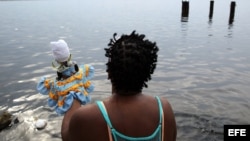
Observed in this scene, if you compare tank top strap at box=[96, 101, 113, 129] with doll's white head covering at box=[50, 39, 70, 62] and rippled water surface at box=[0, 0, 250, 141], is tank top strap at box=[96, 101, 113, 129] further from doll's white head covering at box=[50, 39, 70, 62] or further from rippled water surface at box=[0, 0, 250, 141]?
rippled water surface at box=[0, 0, 250, 141]

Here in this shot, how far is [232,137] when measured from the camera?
18.4ft

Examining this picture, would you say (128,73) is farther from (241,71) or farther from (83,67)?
(241,71)

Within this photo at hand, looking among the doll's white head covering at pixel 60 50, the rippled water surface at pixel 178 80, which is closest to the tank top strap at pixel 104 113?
the doll's white head covering at pixel 60 50

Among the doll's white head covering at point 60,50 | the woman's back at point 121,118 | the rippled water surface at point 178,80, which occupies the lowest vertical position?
the rippled water surface at point 178,80

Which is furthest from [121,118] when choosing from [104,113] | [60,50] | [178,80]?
[178,80]

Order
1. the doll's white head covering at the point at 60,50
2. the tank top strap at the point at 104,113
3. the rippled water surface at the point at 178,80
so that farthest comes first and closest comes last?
the rippled water surface at the point at 178,80, the doll's white head covering at the point at 60,50, the tank top strap at the point at 104,113

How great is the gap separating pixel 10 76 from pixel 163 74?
6.91 meters

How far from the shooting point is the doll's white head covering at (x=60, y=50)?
3.72 m

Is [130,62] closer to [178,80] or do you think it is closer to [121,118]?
[121,118]

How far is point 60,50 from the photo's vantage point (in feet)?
12.3

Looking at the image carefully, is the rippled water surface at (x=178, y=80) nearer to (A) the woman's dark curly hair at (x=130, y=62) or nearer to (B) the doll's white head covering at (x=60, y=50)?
(B) the doll's white head covering at (x=60, y=50)

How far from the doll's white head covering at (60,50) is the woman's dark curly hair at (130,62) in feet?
4.43

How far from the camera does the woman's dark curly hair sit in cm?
237

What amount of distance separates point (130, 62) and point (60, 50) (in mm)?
1619
